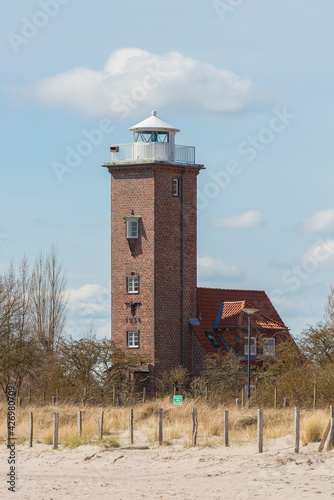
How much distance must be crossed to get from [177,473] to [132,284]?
29.8m

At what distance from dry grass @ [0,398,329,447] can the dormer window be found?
18.1m

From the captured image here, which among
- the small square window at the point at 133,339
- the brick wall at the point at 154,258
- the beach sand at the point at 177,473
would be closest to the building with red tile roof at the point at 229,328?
the brick wall at the point at 154,258

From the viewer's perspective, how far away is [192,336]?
57312 millimetres

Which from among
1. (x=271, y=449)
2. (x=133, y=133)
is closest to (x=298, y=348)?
(x=133, y=133)

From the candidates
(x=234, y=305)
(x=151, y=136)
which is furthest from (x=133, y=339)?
(x=151, y=136)

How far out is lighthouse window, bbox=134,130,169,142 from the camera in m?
57.4

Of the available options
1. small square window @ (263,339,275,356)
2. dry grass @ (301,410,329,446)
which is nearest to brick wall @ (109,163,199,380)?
small square window @ (263,339,275,356)

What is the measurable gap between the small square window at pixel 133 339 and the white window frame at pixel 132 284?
2.33 meters

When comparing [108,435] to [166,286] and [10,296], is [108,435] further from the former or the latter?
[166,286]

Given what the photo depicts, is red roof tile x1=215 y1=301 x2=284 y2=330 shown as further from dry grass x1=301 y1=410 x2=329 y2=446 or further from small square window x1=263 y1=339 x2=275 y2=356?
dry grass x1=301 y1=410 x2=329 y2=446

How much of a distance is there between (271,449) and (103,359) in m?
25.5

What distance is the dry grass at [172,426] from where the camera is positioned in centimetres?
3058

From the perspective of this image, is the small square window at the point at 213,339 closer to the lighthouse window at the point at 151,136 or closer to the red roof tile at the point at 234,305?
the red roof tile at the point at 234,305

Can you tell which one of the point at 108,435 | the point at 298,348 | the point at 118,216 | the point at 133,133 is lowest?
the point at 108,435
